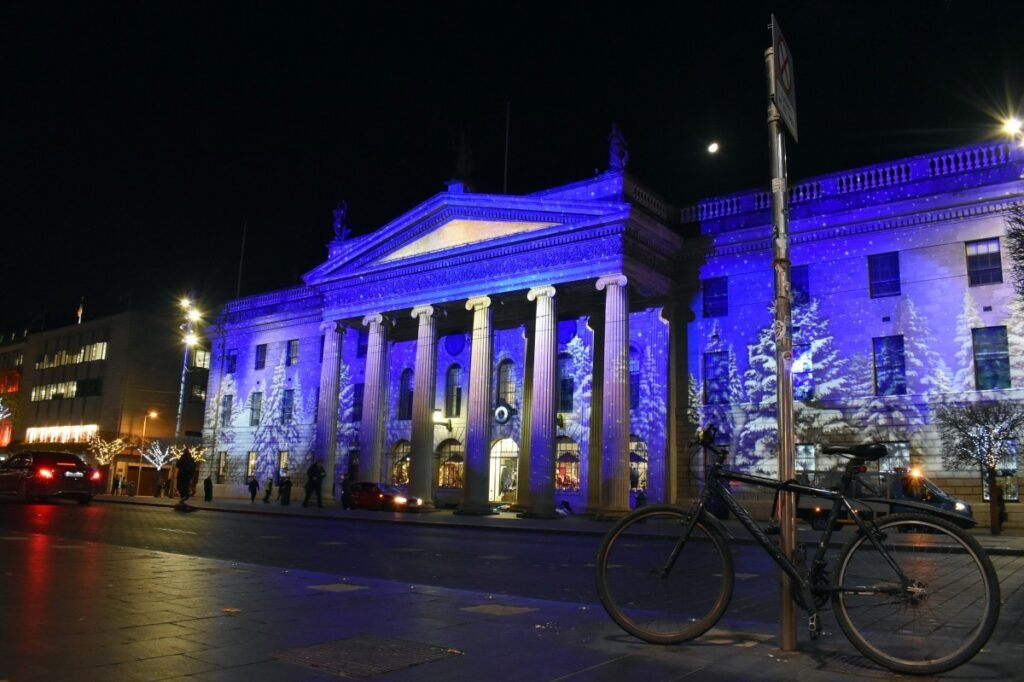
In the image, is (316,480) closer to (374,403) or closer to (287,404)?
(374,403)

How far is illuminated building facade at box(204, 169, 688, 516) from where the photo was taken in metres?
32.7

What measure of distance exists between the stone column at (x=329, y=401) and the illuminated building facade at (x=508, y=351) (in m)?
0.08

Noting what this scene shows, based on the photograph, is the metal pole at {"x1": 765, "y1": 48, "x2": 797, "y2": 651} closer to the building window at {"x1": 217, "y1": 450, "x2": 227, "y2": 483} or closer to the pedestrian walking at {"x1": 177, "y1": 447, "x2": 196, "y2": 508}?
the pedestrian walking at {"x1": 177, "y1": 447, "x2": 196, "y2": 508}

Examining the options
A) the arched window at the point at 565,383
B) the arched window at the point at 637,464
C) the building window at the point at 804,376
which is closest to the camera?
the building window at the point at 804,376

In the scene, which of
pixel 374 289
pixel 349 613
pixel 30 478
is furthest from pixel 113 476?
pixel 349 613

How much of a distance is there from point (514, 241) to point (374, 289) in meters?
9.42

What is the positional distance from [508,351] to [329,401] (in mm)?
9731

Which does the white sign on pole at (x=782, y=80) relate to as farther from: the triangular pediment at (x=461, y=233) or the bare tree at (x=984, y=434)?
the triangular pediment at (x=461, y=233)

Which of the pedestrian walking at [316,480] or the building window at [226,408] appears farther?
the building window at [226,408]

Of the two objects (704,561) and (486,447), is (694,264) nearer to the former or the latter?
(486,447)

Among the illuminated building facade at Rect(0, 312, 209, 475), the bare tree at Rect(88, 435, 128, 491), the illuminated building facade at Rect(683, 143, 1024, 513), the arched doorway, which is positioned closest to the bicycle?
the illuminated building facade at Rect(683, 143, 1024, 513)

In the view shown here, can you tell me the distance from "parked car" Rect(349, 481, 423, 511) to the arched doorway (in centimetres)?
522

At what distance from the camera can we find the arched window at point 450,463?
137ft

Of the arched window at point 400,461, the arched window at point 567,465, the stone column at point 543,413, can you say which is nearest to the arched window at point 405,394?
the arched window at point 400,461
